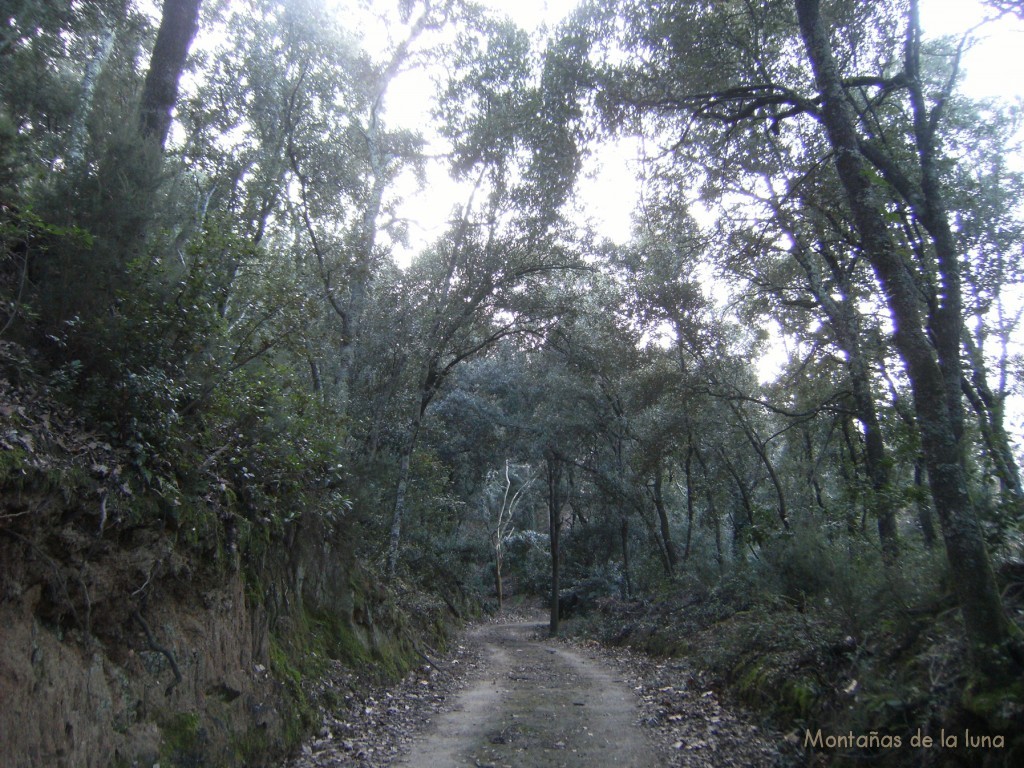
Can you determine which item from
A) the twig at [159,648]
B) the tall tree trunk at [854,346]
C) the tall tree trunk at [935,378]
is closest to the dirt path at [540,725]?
the twig at [159,648]

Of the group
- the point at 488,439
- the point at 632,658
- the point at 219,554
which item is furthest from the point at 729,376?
the point at 219,554

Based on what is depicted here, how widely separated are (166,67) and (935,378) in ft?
32.5

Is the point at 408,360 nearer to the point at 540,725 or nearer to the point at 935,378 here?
the point at 540,725

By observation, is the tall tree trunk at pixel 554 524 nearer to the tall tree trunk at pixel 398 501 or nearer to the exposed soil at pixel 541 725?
the tall tree trunk at pixel 398 501

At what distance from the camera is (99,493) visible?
4.64 m

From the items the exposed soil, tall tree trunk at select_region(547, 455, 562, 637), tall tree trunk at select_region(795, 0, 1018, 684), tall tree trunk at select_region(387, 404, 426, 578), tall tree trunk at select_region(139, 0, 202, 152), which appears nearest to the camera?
tall tree trunk at select_region(795, 0, 1018, 684)

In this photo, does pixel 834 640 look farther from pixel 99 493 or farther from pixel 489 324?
pixel 489 324

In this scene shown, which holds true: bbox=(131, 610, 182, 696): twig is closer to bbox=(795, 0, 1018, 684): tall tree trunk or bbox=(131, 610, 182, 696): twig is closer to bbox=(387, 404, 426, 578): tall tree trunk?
bbox=(795, 0, 1018, 684): tall tree trunk

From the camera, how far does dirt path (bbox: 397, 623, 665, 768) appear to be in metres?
6.55

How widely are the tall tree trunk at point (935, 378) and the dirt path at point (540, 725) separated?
3.42m

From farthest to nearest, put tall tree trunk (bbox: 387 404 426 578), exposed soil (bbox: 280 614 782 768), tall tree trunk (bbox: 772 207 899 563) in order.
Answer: tall tree trunk (bbox: 387 404 426 578) → tall tree trunk (bbox: 772 207 899 563) → exposed soil (bbox: 280 614 782 768)

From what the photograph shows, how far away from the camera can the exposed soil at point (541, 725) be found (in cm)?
645

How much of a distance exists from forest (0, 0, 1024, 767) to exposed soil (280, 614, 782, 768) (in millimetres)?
489

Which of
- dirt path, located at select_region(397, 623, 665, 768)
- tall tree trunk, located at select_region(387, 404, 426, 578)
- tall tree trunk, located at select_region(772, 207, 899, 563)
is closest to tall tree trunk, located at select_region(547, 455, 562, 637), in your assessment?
tall tree trunk, located at select_region(387, 404, 426, 578)
